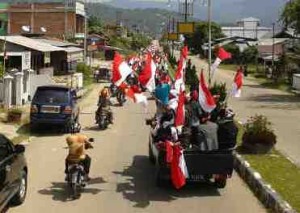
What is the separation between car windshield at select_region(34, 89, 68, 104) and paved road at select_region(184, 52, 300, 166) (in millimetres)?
7147

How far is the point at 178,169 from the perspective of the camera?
40.3ft

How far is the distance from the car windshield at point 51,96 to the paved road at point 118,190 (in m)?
2.54

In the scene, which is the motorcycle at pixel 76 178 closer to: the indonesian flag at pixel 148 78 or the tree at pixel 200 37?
the indonesian flag at pixel 148 78

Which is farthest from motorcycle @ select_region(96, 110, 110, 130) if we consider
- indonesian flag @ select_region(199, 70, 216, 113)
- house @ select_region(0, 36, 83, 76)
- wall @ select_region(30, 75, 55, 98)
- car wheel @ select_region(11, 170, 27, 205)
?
house @ select_region(0, 36, 83, 76)

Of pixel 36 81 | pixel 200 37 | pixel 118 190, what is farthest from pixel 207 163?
pixel 200 37

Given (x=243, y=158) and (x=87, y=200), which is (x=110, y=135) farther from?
(x=87, y=200)

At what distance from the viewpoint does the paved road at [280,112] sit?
774 inches

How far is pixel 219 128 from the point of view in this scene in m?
13.6

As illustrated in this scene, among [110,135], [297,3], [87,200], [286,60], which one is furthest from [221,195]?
[286,60]

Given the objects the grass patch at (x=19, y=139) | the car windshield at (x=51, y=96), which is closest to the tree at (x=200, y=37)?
the car windshield at (x=51, y=96)

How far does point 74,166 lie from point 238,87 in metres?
6.58

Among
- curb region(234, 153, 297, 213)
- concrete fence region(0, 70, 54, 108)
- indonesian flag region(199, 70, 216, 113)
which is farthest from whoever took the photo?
concrete fence region(0, 70, 54, 108)

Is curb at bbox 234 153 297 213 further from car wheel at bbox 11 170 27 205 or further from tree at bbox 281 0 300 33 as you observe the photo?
tree at bbox 281 0 300 33

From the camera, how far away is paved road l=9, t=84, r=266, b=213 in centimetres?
1162
